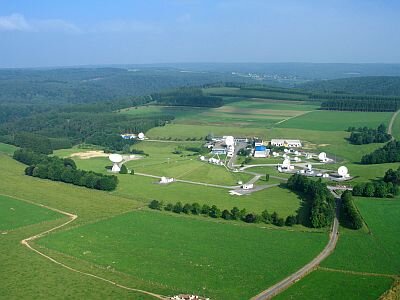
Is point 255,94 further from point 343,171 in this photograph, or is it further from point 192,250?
point 192,250

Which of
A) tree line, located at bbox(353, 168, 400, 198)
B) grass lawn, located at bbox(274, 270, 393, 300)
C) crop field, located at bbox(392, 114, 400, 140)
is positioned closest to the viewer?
grass lawn, located at bbox(274, 270, 393, 300)

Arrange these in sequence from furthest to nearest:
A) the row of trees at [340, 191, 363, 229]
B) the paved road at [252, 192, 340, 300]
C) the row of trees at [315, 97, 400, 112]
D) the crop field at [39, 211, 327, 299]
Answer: the row of trees at [315, 97, 400, 112] → the row of trees at [340, 191, 363, 229] → the crop field at [39, 211, 327, 299] → the paved road at [252, 192, 340, 300]

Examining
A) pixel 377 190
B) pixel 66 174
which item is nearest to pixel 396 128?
pixel 377 190

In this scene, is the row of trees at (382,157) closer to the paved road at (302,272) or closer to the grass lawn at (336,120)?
the grass lawn at (336,120)

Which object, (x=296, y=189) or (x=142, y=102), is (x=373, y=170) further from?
(x=142, y=102)

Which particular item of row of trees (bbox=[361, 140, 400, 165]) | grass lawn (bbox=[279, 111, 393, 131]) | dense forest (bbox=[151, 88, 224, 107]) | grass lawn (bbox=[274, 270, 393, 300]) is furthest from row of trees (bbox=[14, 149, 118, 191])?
dense forest (bbox=[151, 88, 224, 107])

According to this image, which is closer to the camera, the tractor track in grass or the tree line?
the tractor track in grass

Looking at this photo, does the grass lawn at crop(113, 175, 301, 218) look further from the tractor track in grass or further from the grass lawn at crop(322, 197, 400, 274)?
the tractor track in grass
